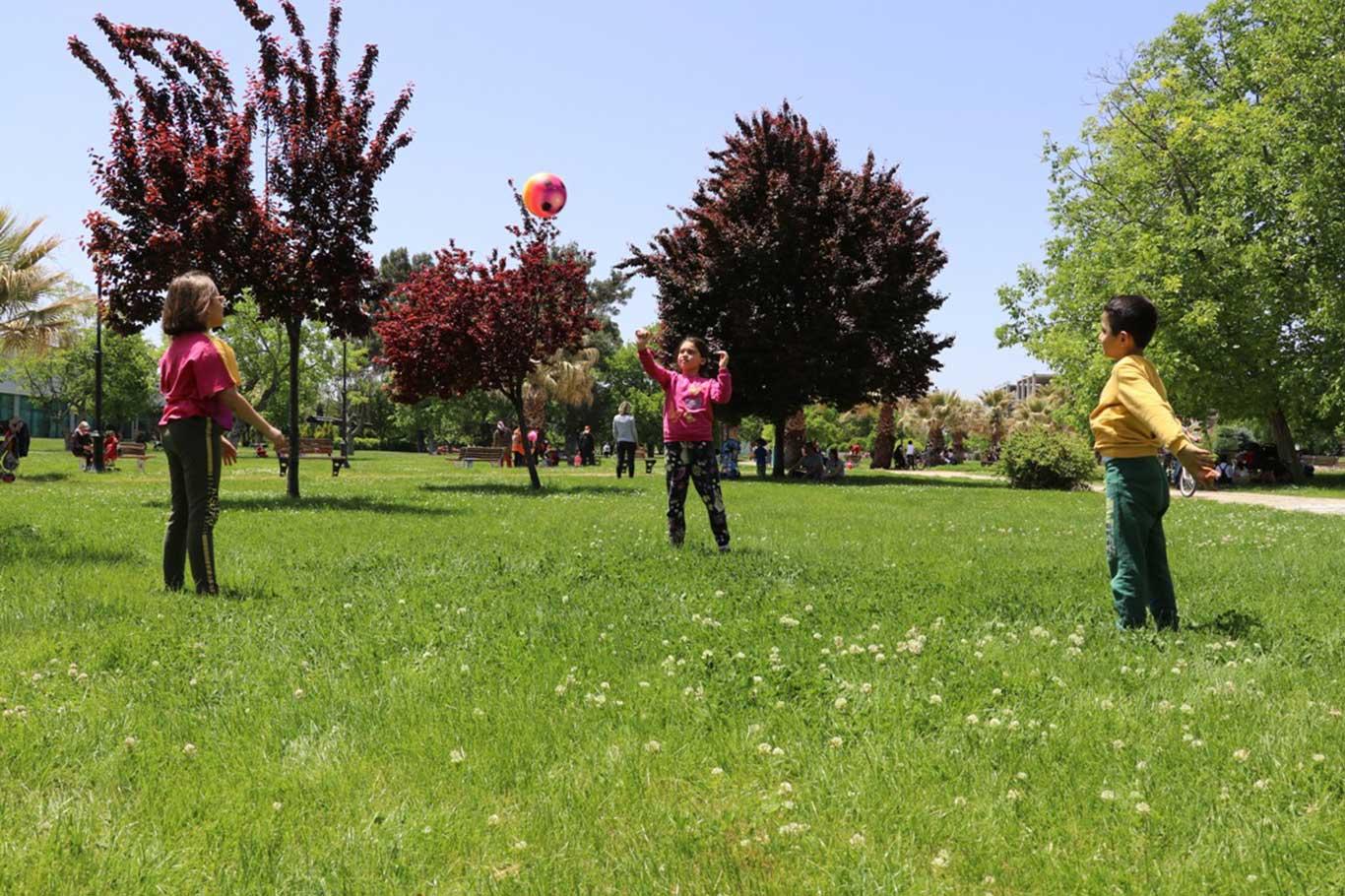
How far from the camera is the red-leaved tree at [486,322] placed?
21953 millimetres

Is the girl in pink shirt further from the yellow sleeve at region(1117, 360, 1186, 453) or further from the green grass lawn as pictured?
the yellow sleeve at region(1117, 360, 1186, 453)

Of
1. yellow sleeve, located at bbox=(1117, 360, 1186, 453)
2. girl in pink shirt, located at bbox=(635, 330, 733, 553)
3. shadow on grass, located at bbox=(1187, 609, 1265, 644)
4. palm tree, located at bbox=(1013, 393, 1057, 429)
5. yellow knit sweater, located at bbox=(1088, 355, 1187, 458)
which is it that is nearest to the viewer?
yellow sleeve, located at bbox=(1117, 360, 1186, 453)

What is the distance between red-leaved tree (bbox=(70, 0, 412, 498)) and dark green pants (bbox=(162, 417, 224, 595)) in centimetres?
979

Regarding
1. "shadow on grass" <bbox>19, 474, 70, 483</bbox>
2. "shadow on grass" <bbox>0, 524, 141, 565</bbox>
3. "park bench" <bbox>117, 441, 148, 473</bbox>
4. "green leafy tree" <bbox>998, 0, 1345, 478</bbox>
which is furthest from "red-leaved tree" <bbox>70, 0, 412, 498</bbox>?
"green leafy tree" <bbox>998, 0, 1345, 478</bbox>

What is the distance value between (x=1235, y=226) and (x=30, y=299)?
3623cm

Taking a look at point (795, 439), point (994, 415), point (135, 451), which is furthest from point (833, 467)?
point (994, 415)

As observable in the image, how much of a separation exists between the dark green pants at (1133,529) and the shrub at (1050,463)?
70.9 feet

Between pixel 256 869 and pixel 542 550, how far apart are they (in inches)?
252

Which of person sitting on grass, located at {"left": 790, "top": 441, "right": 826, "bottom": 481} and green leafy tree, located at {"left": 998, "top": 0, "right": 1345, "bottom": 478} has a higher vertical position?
green leafy tree, located at {"left": 998, "top": 0, "right": 1345, "bottom": 478}

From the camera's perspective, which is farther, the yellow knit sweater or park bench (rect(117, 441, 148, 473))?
park bench (rect(117, 441, 148, 473))

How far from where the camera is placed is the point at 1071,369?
3189 centimetres

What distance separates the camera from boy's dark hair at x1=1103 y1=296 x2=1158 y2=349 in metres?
5.65

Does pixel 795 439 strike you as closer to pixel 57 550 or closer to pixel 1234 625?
pixel 57 550

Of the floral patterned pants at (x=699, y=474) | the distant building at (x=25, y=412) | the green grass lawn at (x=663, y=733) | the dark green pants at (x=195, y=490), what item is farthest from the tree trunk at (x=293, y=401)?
the distant building at (x=25, y=412)
